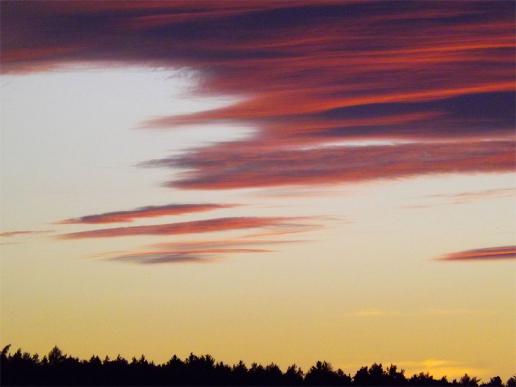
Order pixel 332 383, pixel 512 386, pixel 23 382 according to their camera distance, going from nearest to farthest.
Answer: pixel 23 382
pixel 332 383
pixel 512 386

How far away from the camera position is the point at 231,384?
9706cm

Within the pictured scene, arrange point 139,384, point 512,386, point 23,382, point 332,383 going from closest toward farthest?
1. point 23,382
2. point 139,384
3. point 332,383
4. point 512,386

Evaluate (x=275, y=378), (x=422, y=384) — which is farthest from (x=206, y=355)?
(x=422, y=384)

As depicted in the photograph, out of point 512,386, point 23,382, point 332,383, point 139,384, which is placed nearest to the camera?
point 23,382

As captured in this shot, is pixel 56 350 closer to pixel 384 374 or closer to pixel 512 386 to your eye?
pixel 384 374

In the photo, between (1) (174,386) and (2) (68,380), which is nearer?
(2) (68,380)

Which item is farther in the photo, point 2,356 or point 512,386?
point 512,386

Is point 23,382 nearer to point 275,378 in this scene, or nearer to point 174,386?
point 174,386

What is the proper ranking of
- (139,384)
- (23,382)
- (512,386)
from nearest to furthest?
(23,382) → (139,384) → (512,386)

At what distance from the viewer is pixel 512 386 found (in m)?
106

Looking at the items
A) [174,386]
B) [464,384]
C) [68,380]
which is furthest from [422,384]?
[68,380]

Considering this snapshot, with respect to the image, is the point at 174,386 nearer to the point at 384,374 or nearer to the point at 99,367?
the point at 99,367

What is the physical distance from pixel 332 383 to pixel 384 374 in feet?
20.1

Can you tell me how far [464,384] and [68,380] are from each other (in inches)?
1071
